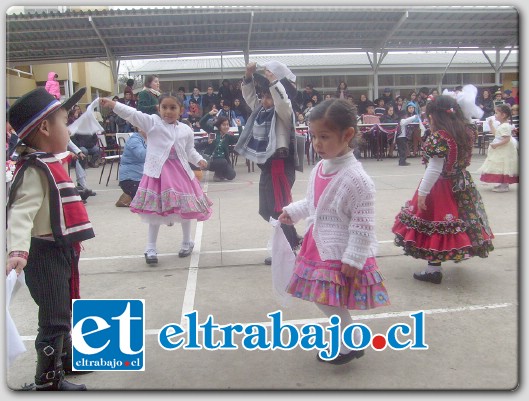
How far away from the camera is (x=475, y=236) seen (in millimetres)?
3381

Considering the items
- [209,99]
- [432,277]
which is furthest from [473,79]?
[209,99]

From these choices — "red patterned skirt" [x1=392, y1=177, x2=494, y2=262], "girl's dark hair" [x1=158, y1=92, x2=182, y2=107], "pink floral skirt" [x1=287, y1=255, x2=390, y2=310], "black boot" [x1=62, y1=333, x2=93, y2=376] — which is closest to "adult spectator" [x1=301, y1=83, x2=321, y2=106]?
"girl's dark hair" [x1=158, y1=92, x2=182, y2=107]

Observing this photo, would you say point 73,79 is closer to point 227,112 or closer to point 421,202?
point 421,202

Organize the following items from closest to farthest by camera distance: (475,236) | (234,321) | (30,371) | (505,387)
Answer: (505,387)
(30,371)
(234,321)
(475,236)

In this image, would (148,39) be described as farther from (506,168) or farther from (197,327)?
(506,168)

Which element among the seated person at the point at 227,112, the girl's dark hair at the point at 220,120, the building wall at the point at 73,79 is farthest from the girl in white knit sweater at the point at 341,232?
the girl's dark hair at the point at 220,120

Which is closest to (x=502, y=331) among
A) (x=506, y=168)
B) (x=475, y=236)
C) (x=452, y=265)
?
(x=475, y=236)

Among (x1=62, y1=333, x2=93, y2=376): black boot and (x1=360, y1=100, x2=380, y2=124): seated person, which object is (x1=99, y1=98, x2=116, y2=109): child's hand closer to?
(x1=62, y1=333, x2=93, y2=376): black boot

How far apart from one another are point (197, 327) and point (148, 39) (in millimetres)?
2045

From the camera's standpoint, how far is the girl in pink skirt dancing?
388 centimetres

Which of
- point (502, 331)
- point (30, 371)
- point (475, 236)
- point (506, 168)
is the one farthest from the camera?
point (506, 168)

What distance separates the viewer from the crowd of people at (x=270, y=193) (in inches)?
83.0

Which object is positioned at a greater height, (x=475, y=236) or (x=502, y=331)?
(x=475, y=236)

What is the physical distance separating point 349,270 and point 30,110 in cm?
138
